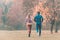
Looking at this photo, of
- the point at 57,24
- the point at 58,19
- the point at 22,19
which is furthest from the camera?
the point at 22,19

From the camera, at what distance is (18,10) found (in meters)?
44.3

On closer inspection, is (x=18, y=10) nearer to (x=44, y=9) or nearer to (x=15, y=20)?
(x=15, y=20)

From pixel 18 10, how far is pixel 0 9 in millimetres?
2946

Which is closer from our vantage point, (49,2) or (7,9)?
(49,2)

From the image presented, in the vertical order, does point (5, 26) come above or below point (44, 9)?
below

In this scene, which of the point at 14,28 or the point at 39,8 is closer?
the point at 39,8

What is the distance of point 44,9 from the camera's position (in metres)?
36.8

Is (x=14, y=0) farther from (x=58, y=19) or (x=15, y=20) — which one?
(x=58, y=19)

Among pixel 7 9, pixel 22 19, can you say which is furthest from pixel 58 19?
pixel 7 9

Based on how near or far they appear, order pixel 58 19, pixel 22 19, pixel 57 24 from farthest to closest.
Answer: pixel 22 19, pixel 57 24, pixel 58 19

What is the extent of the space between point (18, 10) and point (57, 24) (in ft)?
29.4

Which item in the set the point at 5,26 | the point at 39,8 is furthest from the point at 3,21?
the point at 39,8

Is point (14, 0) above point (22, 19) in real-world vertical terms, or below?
above

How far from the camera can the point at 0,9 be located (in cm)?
4475
